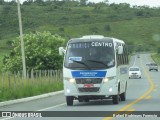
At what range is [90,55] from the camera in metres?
26.1

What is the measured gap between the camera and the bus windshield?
2573 cm

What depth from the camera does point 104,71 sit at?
2545 centimetres

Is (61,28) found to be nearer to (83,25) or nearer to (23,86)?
(83,25)

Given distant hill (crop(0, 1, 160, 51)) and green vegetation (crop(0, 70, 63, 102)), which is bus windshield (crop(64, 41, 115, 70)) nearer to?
green vegetation (crop(0, 70, 63, 102))

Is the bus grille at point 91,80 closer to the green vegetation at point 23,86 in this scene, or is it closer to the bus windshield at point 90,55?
the bus windshield at point 90,55

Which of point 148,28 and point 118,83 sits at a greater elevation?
point 118,83

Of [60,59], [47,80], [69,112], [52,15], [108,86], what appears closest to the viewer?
[69,112]

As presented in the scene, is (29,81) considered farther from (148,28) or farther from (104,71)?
(148,28)

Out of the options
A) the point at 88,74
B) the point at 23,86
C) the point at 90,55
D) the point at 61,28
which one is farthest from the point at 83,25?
the point at 88,74

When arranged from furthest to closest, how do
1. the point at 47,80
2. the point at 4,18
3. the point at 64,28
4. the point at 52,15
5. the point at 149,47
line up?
the point at 149,47 < the point at 52,15 < the point at 64,28 < the point at 4,18 < the point at 47,80

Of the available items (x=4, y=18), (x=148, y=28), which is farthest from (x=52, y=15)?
(x=4, y=18)

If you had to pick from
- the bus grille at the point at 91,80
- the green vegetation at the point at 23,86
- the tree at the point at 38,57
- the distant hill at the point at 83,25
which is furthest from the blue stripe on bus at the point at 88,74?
the distant hill at the point at 83,25

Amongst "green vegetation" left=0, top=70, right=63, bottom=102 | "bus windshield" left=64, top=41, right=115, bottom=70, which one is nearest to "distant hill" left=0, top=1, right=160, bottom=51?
"green vegetation" left=0, top=70, right=63, bottom=102

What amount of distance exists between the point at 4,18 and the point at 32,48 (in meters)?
74.8
